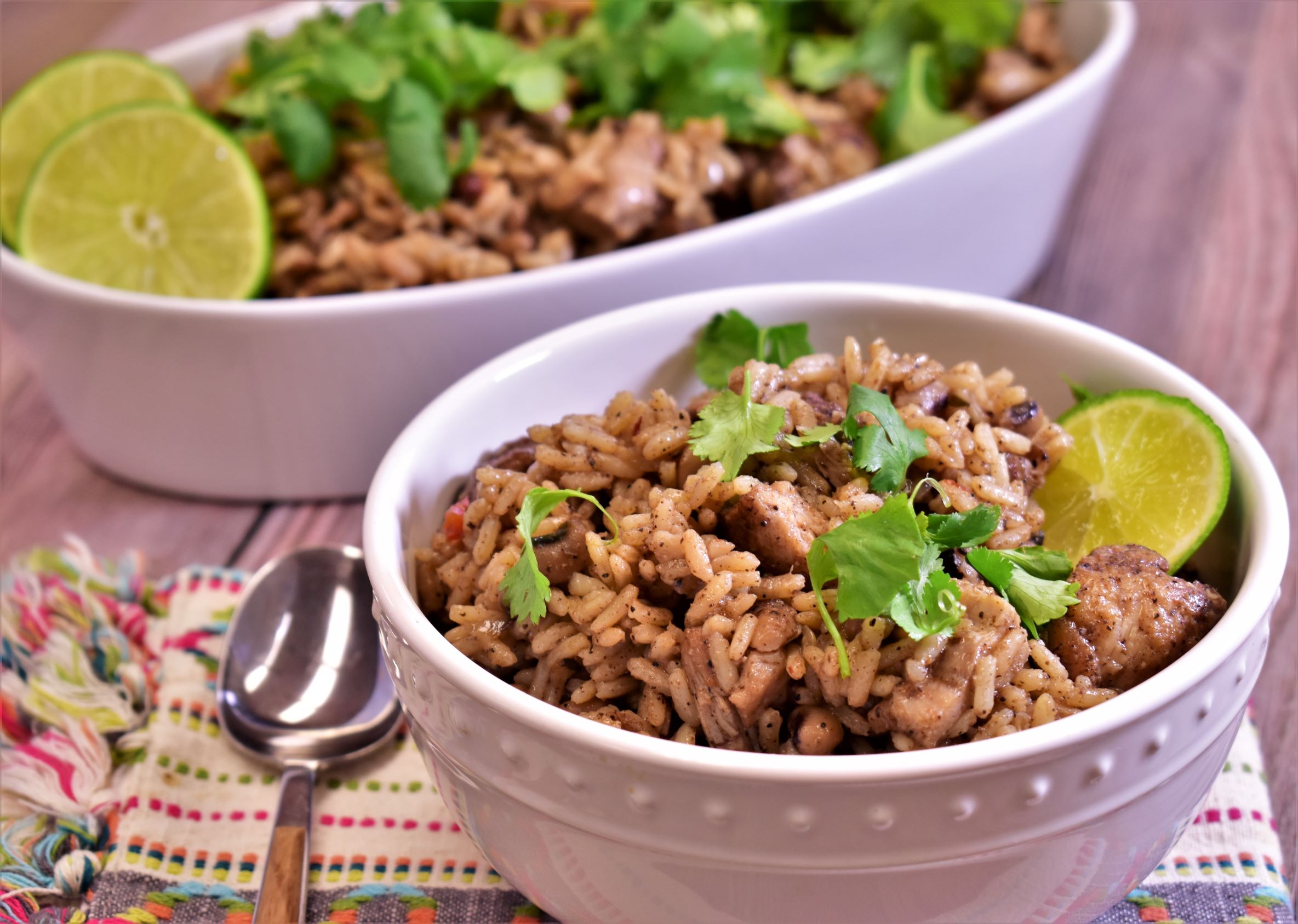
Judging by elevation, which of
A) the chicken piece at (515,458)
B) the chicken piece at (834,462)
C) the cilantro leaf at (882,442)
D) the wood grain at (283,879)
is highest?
the cilantro leaf at (882,442)

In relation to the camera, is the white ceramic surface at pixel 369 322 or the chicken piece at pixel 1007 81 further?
the chicken piece at pixel 1007 81

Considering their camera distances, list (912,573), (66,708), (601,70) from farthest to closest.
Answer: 1. (601,70)
2. (66,708)
3. (912,573)

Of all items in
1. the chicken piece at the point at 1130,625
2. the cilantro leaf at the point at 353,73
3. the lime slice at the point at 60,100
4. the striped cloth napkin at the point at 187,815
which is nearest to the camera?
the chicken piece at the point at 1130,625

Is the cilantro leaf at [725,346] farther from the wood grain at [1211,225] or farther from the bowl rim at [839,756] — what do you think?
the wood grain at [1211,225]

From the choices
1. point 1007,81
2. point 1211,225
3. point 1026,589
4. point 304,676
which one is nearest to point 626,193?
point 1007,81

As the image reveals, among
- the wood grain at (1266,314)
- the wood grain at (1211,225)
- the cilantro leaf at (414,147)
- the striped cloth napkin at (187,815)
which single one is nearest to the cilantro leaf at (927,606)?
the striped cloth napkin at (187,815)

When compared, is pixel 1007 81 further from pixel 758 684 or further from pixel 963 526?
pixel 758 684

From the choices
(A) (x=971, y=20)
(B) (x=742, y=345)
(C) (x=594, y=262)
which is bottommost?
(C) (x=594, y=262)
